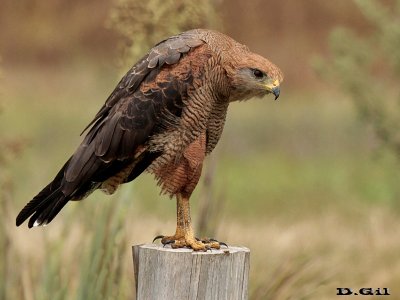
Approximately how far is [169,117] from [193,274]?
0.73 metres

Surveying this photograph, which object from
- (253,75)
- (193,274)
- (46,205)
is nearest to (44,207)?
(46,205)

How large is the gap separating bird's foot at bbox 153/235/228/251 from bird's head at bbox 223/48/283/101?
638 mm

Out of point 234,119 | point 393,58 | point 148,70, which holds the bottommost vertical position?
point 148,70

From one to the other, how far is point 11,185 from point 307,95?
15.4m

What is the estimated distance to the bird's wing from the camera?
497cm

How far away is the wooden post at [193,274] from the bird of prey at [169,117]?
0.82ft

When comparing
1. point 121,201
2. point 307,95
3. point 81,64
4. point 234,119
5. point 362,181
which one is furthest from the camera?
point 81,64

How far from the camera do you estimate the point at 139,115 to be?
16.4 ft

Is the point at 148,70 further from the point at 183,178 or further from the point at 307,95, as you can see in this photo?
the point at 307,95

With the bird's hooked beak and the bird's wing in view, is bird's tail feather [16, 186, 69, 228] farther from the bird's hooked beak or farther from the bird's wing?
the bird's hooked beak

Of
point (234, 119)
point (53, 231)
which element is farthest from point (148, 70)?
point (234, 119)

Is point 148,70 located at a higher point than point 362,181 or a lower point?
lower

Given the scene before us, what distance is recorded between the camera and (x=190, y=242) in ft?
16.0

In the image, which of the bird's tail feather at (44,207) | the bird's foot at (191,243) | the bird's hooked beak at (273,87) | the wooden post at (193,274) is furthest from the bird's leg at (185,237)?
the bird's hooked beak at (273,87)
